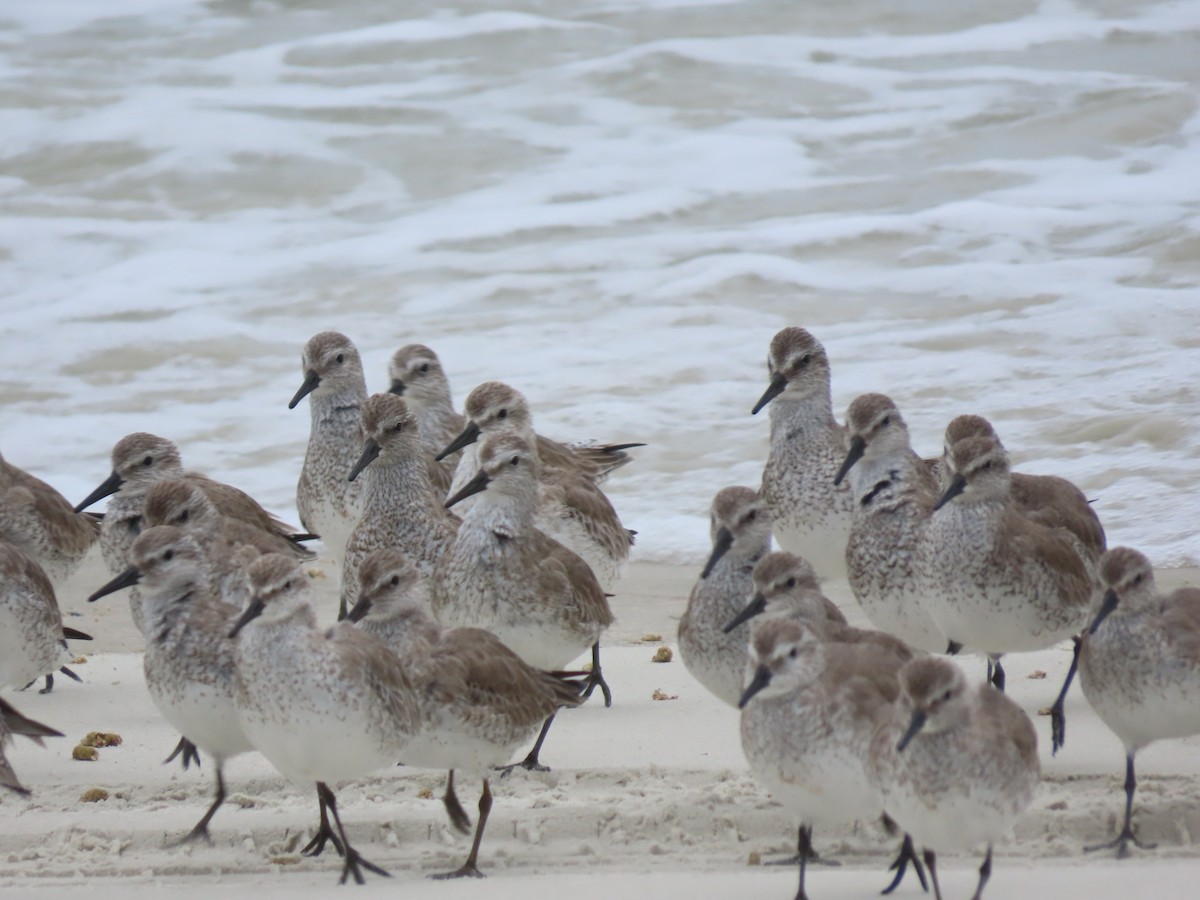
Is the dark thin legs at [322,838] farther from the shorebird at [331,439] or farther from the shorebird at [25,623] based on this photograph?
the shorebird at [331,439]

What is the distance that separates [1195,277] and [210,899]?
9983mm

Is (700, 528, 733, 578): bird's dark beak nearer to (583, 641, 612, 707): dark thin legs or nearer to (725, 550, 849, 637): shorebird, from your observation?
(725, 550, 849, 637): shorebird

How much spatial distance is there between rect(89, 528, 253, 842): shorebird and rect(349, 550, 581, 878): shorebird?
47cm

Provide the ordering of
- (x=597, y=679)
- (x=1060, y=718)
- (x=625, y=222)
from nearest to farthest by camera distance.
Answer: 1. (x=1060, y=718)
2. (x=597, y=679)
3. (x=625, y=222)

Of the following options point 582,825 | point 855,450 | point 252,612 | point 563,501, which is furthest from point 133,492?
point 855,450

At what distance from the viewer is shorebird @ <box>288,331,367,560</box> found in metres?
8.20

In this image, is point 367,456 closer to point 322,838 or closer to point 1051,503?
point 322,838

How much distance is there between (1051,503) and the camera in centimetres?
671

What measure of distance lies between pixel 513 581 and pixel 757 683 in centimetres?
181

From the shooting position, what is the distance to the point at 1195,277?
1268cm

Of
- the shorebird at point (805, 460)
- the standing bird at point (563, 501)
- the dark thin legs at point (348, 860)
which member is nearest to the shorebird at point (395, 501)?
the standing bird at point (563, 501)

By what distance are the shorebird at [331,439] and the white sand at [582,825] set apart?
5.71 feet

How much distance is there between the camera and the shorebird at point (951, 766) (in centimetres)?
436

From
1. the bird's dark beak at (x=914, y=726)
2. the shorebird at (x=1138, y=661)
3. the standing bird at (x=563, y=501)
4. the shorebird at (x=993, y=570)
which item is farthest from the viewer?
the standing bird at (x=563, y=501)
